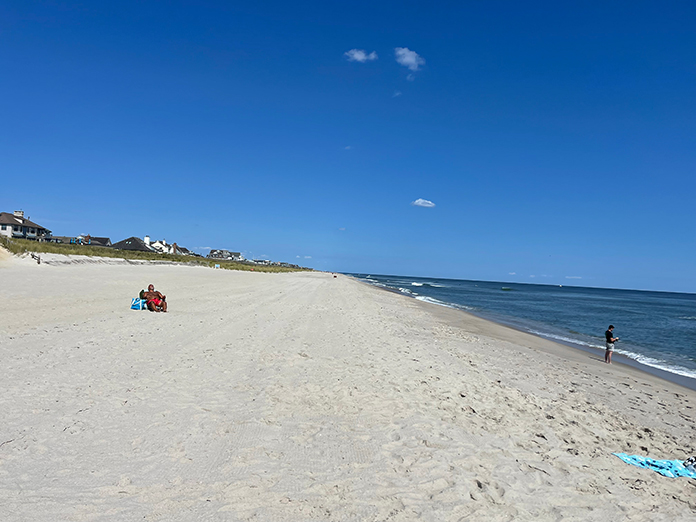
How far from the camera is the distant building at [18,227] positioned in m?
61.0

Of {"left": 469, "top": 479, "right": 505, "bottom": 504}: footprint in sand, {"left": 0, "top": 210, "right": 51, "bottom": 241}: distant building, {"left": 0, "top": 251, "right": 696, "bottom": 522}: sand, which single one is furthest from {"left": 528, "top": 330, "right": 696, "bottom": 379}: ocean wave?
{"left": 0, "top": 210, "right": 51, "bottom": 241}: distant building

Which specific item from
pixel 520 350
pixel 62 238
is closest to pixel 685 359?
pixel 520 350

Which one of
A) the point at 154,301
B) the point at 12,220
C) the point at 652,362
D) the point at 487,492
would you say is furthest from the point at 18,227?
the point at 652,362

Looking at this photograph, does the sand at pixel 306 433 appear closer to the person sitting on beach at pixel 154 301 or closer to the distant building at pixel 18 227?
the person sitting on beach at pixel 154 301

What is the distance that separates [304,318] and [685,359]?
15958 millimetres

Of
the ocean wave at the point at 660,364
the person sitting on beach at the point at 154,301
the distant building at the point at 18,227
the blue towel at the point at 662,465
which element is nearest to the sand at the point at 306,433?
the blue towel at the point at 662,465

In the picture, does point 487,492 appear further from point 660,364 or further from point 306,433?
point 660,364

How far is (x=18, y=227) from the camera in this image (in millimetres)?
63094

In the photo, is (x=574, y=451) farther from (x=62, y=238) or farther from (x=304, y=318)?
(x=62, y=238)

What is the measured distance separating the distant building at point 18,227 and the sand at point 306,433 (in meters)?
68.6

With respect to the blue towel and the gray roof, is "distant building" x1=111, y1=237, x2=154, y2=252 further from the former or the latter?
the blue towel

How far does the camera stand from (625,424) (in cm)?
645

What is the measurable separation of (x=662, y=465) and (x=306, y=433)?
458 cm

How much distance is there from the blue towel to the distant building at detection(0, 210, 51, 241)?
250 feet
